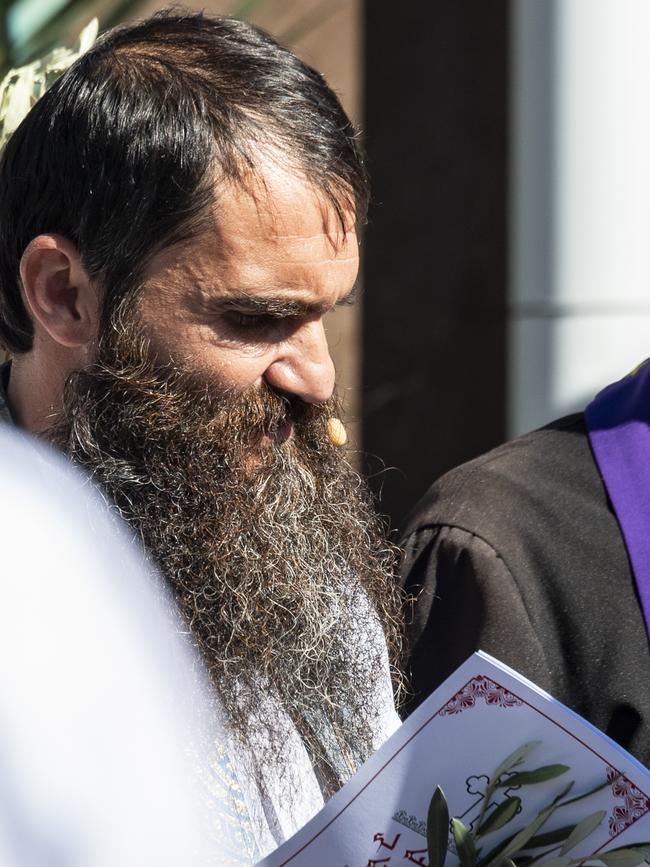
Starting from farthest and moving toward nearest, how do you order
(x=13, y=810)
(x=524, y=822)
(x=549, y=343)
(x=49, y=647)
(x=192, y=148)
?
1. (x=549, y=343)
2. (x=192, y=148)
3. (x=524, y=822)
4. (x=49, y=647)
5. (x=13, y=810)

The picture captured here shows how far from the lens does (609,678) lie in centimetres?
181

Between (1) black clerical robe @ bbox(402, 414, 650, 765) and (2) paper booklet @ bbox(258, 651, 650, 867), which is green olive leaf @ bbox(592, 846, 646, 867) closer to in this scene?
(2) paper booklet @ bbox(258, 651, 650, 867)

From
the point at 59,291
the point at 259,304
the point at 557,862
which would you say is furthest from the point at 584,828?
the point at 59,291

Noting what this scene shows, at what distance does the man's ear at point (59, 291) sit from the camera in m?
1.63

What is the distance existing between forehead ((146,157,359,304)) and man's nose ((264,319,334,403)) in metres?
0.06

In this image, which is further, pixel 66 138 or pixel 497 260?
pixel 497 260

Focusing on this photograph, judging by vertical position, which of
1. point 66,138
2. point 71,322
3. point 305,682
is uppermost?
point 66,138

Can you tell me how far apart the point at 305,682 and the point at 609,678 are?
45 centimetres

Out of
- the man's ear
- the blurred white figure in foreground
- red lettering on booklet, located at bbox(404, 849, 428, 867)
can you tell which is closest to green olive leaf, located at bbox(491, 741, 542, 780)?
red lettering on booklet, located at bbox(404, 849, 428, 867)

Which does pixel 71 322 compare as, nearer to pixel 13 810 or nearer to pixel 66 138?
pixel 66 138

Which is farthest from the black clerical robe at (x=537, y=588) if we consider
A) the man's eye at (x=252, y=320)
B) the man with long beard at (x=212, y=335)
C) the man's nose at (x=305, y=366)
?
the man's eye at (x=252, y=320)

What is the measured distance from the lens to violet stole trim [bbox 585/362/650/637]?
1.87 metres

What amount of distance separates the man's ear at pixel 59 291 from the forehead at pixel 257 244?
0.10m

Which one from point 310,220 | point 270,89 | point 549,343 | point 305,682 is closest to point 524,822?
point 305,682
